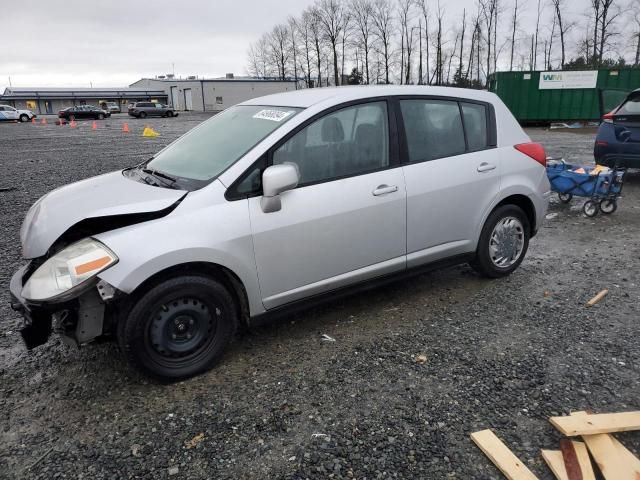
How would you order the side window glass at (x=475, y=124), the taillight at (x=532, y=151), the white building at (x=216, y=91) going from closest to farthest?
the side window glass at (x=475, y=124)
the taillight at (x=532, y=151)
the white building at (x=216, y=91)

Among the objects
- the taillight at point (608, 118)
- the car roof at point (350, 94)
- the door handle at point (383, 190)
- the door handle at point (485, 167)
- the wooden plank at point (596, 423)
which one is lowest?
the wooden plank at point (596, 423)

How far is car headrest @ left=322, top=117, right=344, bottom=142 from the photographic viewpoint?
356 cm

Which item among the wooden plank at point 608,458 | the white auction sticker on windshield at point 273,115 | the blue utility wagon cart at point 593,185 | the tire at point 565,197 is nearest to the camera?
the wooden plank at point 608,458

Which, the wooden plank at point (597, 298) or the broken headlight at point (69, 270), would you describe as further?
the wooden plank at point (597, 298)

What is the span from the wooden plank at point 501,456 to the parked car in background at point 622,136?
672 centimetres

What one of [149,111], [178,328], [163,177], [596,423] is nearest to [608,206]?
[596,423]

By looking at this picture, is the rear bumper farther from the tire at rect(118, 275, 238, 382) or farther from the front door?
the tire at rect(118, 275, 238, 382)

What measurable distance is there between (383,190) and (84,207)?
2053 mm

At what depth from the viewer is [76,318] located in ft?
9.46

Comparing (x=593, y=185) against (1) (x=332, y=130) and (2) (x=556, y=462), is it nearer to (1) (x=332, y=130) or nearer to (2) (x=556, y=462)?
(1) (x=332, y=130)

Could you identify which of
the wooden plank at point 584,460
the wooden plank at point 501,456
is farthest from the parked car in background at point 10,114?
the wooden plank at point 584,460

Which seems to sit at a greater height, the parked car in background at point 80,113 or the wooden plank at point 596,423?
the parked car in background at point 80,113

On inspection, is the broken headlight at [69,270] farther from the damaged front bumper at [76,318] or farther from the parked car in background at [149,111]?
the parked car in background at [149,111]

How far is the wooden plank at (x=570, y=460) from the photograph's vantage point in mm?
2324
